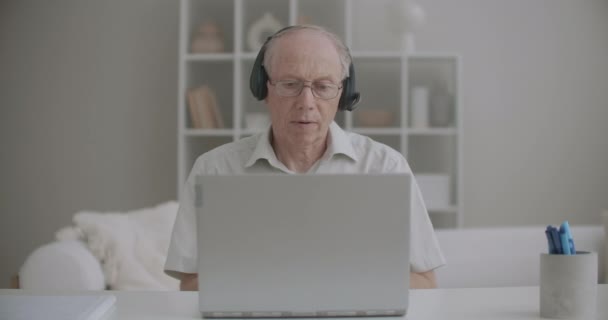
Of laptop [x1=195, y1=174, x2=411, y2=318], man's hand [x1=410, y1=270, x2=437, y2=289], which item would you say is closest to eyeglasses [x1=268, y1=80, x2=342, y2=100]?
man's hand [x1=410, y1=270, x2=437, y2=289]

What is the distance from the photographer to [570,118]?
390 cm

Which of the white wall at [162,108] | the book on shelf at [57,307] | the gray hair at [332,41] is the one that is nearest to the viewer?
the book on shelf at [57,307]

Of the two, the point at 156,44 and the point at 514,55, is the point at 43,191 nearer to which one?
the point at 156,44

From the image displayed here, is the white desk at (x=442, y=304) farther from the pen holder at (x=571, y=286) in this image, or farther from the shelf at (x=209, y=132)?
the shelf at (x=209, y=132)

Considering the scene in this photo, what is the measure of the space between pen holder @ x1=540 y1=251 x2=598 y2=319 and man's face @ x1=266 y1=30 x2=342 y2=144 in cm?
71

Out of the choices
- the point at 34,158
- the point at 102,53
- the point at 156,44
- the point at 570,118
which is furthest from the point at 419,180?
the point at 34,158

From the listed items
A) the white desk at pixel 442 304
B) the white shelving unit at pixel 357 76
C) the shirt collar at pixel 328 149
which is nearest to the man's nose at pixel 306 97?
the shirt collar at pixel 328 149

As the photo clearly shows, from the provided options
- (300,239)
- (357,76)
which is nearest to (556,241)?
(300,239)

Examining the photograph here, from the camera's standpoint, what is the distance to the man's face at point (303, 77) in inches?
61.3

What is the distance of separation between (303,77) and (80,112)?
9.20 ft

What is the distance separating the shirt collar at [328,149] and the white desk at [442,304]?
20.1 inches

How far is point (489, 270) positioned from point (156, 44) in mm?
2394

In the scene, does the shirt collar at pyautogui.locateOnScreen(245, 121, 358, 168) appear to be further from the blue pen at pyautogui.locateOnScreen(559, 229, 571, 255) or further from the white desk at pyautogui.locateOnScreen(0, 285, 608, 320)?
the blue pen at pyautogui.locateOnScreen(559, 229, 571, 255)

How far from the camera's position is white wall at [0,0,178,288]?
3.98 meters
